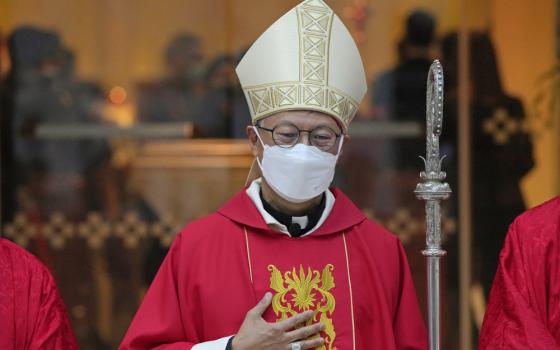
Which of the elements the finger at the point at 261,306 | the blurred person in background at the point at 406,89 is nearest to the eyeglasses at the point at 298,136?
the finger at the point at 261,306

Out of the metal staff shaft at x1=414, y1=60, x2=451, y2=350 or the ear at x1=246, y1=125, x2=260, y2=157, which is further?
the ear at x1=246, y1=125, x2=260, y2=157

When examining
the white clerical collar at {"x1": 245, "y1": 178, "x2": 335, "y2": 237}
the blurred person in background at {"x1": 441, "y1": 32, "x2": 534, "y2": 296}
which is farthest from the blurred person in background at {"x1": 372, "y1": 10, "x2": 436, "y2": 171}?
the white clerical collar at {"x1": 245, "y1": 178, "x2": 335, "y2": 237}

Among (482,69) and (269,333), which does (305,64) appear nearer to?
(269,333)

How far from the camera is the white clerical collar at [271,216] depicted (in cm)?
469

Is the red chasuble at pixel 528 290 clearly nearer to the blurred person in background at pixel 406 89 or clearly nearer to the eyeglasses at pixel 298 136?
the eyeglasses at pixel 298 136

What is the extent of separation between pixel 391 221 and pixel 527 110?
1058mm

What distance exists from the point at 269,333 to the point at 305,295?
0.27m

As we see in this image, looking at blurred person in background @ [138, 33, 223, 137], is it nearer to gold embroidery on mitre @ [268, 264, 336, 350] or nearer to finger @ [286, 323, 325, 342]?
gold embroidery on mitre @ [268, 264, 336, 350]

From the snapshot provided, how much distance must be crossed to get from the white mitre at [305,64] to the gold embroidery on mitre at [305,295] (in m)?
0.60

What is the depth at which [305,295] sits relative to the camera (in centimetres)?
461

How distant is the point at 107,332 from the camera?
782 cm

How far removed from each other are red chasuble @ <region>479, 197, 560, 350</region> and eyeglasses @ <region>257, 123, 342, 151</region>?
29.6 inches

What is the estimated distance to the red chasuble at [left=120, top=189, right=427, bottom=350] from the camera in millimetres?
4582

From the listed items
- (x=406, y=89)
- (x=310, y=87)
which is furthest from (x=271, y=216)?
(x=406, y=89)
